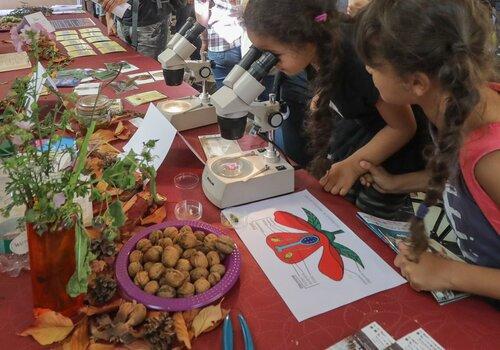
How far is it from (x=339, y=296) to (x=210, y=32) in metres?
2.16

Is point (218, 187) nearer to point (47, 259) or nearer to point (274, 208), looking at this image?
point (274, 208)

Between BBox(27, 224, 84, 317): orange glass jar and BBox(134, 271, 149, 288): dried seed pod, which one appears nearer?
BBox(27, 224, 84, 317): orange glass jar

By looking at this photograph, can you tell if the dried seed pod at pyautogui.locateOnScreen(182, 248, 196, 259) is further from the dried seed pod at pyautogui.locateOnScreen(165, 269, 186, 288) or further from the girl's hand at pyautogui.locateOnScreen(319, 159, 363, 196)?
the girl's hand at pyautogui.locateOnScreen(319, 159, 363, 196)

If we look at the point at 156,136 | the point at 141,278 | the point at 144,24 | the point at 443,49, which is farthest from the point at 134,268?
the point at 144,24

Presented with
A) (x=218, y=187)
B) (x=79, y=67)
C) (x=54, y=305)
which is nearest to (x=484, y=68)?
(x=218, y=187)

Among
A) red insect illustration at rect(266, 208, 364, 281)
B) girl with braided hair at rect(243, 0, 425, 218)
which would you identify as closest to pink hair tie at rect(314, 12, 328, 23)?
girl with braided hair at rect(243, 0, 425, 218)

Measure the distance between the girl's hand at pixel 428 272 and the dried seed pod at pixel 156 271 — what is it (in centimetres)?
48

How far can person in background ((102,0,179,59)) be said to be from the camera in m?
2.61

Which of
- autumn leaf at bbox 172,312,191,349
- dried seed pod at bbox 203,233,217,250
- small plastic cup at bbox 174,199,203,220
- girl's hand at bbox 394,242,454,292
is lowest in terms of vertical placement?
small plastic cup at bbox 174,199,203,220

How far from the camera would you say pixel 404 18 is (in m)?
0.80

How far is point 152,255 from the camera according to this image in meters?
0.83

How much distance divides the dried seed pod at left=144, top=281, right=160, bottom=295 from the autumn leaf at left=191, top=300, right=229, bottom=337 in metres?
0.09

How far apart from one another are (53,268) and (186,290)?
227mm

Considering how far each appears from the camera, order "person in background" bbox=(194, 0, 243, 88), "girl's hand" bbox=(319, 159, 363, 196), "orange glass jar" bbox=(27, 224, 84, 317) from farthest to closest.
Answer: "person in background" bbox=(194, 0, 243, 88) → "girl's hand" bbox=(319, 159, 363, 196) → "orange glass jar" bbox=(27, 224, 84, 317)
